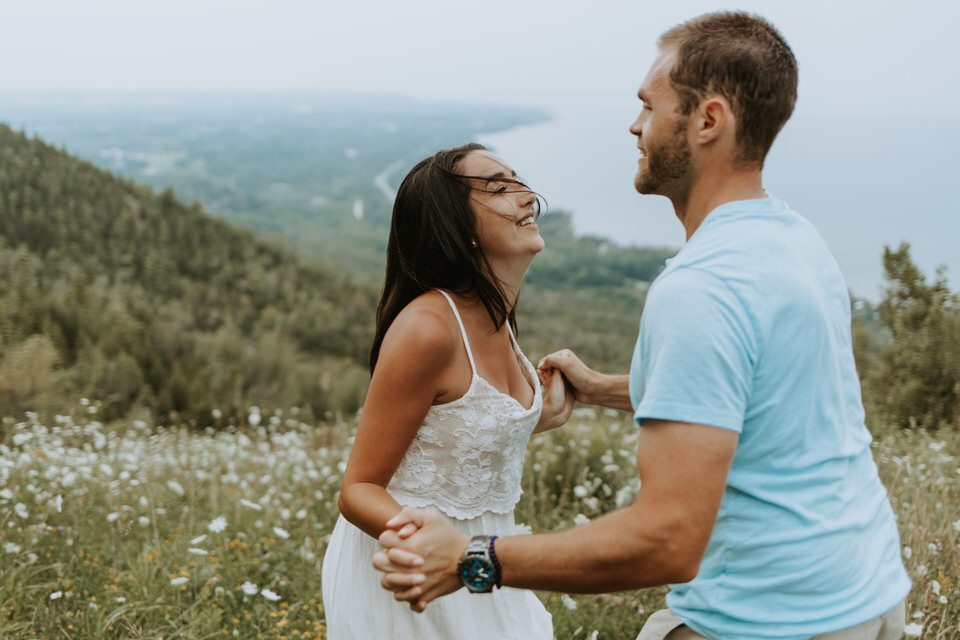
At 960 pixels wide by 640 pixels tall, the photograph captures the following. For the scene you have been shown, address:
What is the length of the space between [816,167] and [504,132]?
62759 mm

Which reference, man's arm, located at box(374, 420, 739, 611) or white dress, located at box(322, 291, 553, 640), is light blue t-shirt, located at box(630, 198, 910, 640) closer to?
man's arm, located at box(374, 420, 739, 611)

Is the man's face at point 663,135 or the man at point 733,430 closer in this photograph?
the man at point 733,430

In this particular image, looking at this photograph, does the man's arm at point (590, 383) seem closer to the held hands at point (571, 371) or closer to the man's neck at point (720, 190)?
the held hands at point (571, 371)

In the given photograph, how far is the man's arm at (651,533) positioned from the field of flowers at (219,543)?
1379 mm

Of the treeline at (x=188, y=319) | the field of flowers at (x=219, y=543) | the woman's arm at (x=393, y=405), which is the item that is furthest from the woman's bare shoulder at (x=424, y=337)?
the treeline at (x=188, y=319)

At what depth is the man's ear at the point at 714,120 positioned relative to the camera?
67.2 inches

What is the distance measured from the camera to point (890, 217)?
79250 millimetres

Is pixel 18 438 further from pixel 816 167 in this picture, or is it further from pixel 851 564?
pixel 816 167

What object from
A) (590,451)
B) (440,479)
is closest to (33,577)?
(440,479)

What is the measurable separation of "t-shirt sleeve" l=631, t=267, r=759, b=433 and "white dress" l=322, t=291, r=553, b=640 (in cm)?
86

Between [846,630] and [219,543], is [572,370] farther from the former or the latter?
[219,543]

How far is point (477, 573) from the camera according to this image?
175cm

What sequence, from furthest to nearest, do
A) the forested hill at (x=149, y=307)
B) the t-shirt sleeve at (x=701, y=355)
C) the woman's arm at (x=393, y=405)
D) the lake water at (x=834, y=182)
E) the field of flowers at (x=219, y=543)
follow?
the lake water at (x=834, y=182), the forested hill at (x=149, y=307), the field of flowers at (x=219, y=543), the woman's arm at (x=393, y=405), the t-shirt sleeve at (x=701, y=355)

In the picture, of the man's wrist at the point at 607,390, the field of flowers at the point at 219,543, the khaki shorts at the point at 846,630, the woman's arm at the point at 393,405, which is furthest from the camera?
the field of flowers at the point at 219,543
